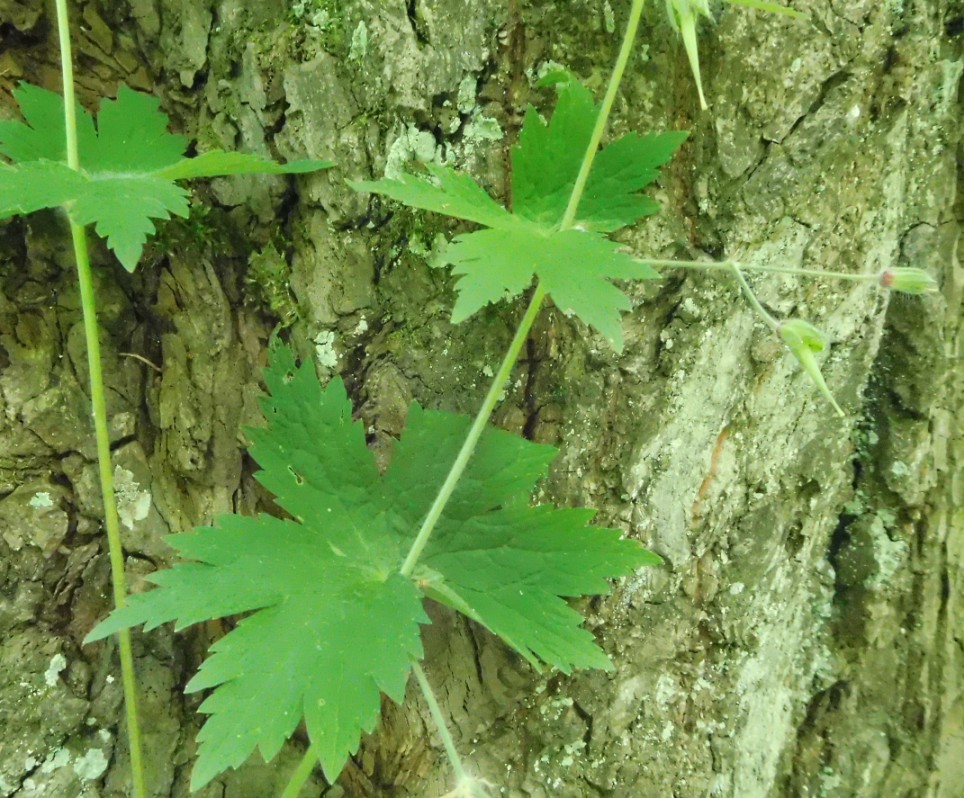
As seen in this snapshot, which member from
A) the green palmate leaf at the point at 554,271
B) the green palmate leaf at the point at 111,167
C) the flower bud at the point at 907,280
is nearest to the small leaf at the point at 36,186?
the green palmate leaf at the point at 111,167

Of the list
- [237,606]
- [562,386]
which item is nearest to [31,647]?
[237,606]

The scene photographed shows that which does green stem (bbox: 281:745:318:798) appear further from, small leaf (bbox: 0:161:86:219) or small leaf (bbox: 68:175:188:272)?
small leaf (bbox: 0:161:86:219)

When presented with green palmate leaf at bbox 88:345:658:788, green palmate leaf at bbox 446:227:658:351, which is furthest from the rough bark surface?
green palmate leaf at bbox 446:227:658:351

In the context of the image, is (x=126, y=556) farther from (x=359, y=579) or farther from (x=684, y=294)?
(x=684, y=294)

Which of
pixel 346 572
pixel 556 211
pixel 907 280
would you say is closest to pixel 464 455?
pixel 346 572

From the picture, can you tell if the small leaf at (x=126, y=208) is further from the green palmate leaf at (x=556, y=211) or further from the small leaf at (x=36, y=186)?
the green palmate leaf at (x=556, y=211)
